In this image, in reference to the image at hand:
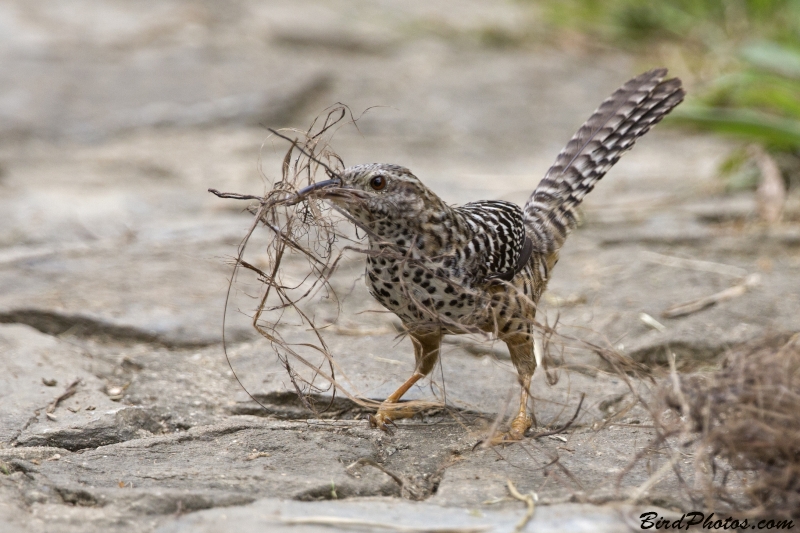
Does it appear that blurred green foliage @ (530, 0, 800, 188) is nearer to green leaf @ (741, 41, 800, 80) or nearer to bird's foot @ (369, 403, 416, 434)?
green leaf @ (741, 41, 800, 80)

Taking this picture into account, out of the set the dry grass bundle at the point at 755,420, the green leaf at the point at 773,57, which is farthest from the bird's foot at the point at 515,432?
the green leaf at the point at 773,57

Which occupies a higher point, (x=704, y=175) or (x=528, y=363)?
(x=704, y=175)

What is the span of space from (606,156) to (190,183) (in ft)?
10.7

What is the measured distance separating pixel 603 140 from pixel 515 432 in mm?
1692

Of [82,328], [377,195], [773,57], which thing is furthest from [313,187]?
[773,57]

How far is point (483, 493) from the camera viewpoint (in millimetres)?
2670

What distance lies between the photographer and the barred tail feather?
167 inches

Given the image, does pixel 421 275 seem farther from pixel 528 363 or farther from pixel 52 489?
pixel 52 489

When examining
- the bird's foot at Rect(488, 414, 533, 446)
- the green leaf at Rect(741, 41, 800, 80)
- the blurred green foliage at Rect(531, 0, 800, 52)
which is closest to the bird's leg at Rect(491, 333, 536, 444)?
the bird's foot at Rect(488, 414, 533, 446)

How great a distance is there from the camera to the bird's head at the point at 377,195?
3000mm

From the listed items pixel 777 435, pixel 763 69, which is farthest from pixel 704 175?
pixel 777 435

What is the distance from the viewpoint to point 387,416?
11.0 ft

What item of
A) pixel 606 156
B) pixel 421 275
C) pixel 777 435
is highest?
pixel 606 156

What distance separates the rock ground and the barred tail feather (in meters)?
0.62
